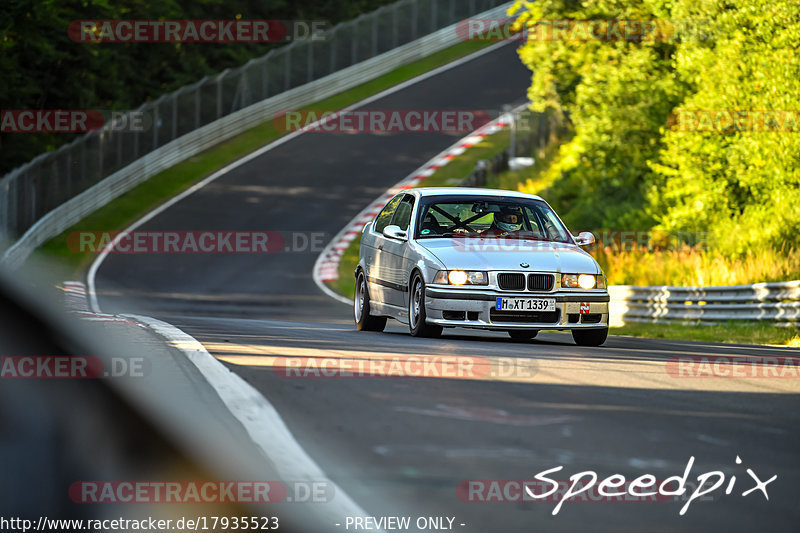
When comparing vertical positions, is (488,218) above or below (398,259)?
above

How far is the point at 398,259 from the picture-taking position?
42.4 feet

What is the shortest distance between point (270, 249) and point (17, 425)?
26799 millimetres

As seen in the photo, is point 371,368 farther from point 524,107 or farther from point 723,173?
point 524,107

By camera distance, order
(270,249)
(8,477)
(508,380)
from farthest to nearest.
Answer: (270,249) → (508,380) → (8,477)

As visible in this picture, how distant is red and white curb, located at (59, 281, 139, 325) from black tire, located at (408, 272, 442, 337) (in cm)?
280

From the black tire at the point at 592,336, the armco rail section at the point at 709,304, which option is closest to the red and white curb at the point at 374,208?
the armco rail section at the point at 709,304

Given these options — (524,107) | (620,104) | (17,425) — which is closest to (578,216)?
(620,104)

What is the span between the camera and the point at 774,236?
21094 mm

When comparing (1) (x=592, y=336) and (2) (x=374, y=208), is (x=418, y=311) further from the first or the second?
(2) (x=374, y=208)
